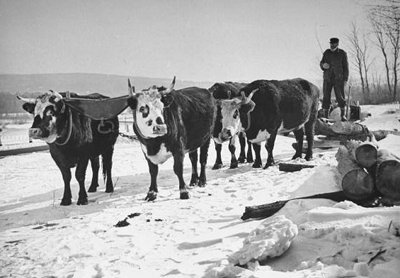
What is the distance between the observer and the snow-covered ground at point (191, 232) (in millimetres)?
2771

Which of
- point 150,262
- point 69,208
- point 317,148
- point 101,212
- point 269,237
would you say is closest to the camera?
point 269,237

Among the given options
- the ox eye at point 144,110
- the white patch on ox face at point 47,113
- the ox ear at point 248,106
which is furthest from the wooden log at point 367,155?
the white patch on ox face at point 47,113

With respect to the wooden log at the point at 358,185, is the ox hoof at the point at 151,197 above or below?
below

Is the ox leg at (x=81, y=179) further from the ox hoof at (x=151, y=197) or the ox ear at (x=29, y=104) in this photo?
the ox ear at (x=29, y=104)

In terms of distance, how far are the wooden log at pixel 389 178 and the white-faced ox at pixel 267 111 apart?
4396 millimetres

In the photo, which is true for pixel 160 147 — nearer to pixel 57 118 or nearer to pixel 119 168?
pixel 57 118

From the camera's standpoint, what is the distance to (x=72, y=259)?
146 inches

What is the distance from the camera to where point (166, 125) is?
6.04m

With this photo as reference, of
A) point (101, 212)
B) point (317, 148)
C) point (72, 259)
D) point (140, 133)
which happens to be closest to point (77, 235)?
point (72, 259)

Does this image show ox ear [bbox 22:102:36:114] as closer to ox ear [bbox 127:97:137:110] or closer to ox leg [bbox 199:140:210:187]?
ox ear [bbox 127:97:137:110]

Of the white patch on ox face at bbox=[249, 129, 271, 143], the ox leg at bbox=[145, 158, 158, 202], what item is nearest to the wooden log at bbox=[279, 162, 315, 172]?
the white patch on ox face at bbox=[249, 129, 271, 143]

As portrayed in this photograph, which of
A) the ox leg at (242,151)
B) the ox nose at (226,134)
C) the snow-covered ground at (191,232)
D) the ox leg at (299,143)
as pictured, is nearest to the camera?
the snow-covered ground at (191,232)

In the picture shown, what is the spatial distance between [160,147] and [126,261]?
289cm

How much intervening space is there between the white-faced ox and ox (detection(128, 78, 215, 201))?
1368 mm
